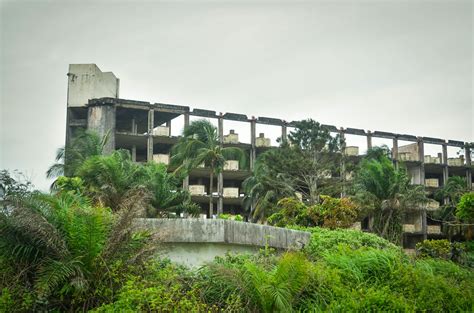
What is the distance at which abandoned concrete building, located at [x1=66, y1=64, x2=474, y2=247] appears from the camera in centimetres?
4684

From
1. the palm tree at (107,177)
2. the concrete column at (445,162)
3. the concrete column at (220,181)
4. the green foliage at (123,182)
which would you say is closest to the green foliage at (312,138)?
the concrete column at (220,181)

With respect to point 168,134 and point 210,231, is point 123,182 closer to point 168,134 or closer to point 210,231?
point 210,231

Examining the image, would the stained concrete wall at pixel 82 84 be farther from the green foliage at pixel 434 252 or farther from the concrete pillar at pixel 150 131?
the green foliage at pixel 434 252

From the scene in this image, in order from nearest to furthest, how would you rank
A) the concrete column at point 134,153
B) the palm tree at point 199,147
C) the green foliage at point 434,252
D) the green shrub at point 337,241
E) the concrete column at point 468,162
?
the green shrub at point 337,241 → the green foliage at point 434,252 → the palm tree at point 199,147 → the concrete column at point 134,153 → the concrete column at point 468,162

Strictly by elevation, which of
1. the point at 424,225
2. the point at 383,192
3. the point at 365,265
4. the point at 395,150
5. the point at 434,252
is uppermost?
the point at 395,150

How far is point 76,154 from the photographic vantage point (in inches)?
1278

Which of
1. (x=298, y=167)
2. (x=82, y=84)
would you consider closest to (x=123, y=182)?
(x=298, y=167)

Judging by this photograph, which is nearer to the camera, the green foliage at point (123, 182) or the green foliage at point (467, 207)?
the green foliage at point (123, 182)

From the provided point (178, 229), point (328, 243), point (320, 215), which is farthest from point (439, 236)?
point (178, 229)

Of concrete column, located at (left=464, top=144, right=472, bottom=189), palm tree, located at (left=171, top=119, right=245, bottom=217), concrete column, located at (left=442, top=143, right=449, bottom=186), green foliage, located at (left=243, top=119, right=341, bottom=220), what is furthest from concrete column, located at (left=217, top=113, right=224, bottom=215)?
concrete column, located at (left=464, top=144, right=472, bottom=189)

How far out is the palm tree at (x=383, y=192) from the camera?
143ft

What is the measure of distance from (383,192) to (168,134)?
51.5 feet

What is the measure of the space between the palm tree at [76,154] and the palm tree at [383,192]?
18.0 meters

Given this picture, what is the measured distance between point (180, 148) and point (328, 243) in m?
20.3
